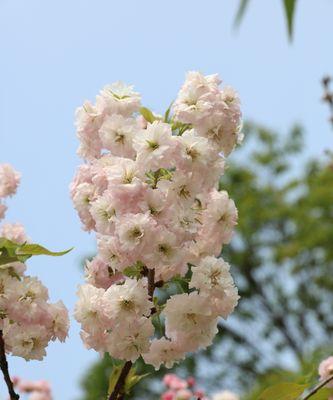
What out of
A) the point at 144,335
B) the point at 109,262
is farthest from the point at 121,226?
the point at 144,335

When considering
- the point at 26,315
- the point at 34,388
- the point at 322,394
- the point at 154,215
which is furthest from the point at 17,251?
the point at 34,388

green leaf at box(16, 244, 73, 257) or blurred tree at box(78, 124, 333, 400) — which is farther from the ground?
blurred tree at box(78, 124, 333, 400)

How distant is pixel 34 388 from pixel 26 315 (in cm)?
280

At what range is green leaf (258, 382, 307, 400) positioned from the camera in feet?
5.82

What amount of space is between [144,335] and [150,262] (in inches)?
6.2

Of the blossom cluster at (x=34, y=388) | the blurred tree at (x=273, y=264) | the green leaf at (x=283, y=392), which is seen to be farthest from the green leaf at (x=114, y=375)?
the blurred tree at (x=273, y=264)

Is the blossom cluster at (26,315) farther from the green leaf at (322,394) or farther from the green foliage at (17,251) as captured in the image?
the green leaf at (322,394)

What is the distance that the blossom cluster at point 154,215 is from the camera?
1676mm

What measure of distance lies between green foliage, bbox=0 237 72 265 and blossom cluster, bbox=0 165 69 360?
11cm

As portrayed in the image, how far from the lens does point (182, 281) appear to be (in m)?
1.82

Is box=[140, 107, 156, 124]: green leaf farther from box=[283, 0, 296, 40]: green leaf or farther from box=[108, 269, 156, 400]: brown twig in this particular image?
box=[283, 0, 296, 40]: green leaf

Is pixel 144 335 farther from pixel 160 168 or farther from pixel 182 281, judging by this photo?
pixel 160 168

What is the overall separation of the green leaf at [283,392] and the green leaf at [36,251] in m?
0.55

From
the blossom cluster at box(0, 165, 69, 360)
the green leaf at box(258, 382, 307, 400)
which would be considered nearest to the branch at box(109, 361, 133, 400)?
the blossom cluster at box(0, 165, 69, 360)
